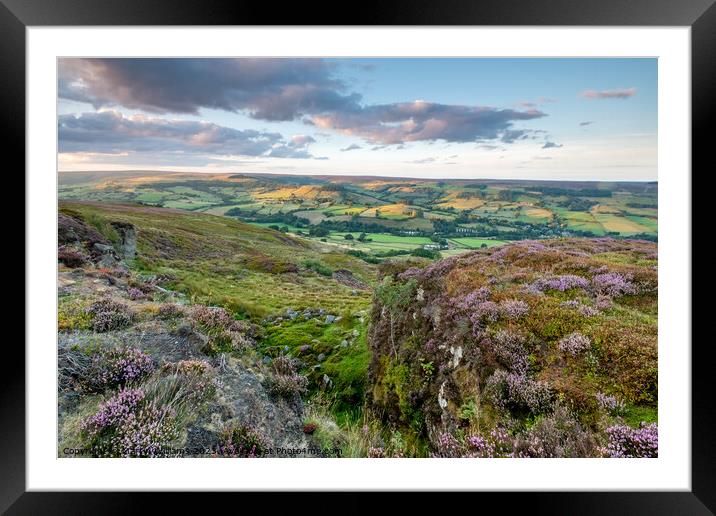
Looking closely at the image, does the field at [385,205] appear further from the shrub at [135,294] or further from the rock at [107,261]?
the shrub at [135,294]

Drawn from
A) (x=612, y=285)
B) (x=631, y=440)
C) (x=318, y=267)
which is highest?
(x=318, y=267)

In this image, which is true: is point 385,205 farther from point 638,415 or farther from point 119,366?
point 119,366

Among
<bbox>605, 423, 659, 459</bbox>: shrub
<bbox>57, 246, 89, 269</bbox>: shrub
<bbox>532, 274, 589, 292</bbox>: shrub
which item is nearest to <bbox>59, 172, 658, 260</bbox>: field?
<bbox>57, 246, 89, 269</bbox>: shrub

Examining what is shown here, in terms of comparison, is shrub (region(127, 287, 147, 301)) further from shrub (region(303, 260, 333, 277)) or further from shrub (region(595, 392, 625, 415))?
shrub (region(595, 392, 625, 415))

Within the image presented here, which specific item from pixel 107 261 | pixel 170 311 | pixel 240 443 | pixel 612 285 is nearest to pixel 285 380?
pixel 240 443
